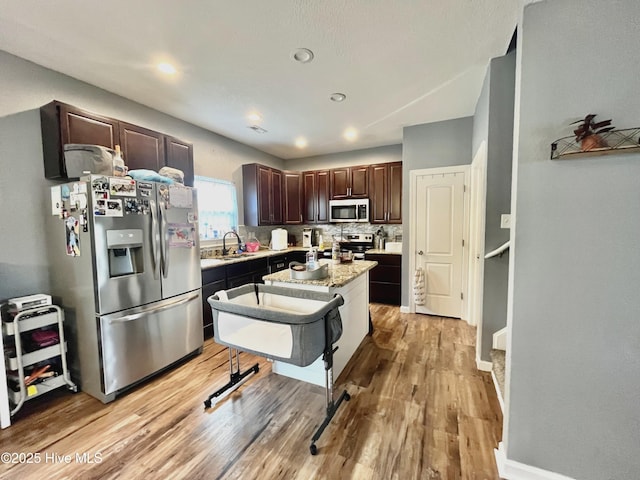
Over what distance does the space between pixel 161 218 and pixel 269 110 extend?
5.75ft

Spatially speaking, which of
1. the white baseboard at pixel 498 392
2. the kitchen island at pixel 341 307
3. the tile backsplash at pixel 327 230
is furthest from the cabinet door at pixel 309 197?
the white baseboard at pixel 498 392

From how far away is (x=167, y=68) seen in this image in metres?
2.17

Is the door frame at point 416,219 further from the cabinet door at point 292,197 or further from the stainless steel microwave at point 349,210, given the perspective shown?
the cabinet door at point 292,197

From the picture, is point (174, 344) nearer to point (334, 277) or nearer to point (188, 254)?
point (188, 254)

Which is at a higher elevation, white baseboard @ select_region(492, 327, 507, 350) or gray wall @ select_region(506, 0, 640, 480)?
gray wall @ select_region(506, 0, 640, 480)

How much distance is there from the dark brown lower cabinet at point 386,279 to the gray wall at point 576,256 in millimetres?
2739

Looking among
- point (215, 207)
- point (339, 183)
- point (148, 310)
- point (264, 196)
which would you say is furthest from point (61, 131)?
point (339, 183)

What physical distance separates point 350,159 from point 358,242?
1.62 metres

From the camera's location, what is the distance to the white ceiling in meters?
1.58

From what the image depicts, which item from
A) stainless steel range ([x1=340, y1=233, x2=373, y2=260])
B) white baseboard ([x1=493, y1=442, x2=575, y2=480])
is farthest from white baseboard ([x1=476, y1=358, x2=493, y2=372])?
stainless steel range ([x1=340, y1=233, x2=373, y2=260])

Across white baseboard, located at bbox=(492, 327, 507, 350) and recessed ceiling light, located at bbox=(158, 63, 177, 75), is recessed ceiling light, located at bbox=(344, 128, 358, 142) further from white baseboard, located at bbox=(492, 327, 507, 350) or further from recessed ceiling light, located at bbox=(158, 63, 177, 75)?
white baseboard, located at bbox=(492, 327, 507, 350)

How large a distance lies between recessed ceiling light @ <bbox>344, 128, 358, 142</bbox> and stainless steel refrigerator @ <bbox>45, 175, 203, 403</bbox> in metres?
2.49

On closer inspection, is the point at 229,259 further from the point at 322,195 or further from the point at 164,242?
the point at 322,195

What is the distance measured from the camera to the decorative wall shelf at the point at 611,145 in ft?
3.65
